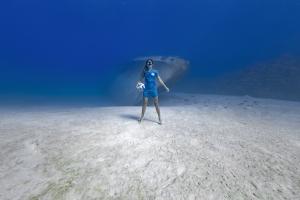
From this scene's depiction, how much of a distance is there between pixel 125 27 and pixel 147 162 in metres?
169

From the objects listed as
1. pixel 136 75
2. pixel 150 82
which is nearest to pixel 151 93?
pixel 150 82

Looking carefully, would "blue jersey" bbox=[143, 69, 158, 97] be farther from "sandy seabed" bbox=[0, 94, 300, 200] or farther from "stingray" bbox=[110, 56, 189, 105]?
"stingray" bbox=[110, 56, 189, 105]

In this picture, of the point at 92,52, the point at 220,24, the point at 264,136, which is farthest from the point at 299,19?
the point at 92,52

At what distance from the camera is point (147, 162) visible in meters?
3.12

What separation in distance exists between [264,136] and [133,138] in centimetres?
321

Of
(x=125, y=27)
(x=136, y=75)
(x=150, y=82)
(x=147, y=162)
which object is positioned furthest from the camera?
(x=125, y=27)

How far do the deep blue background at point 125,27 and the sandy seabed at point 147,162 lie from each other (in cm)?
4884

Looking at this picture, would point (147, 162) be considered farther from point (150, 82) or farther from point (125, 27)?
point (125, 27)

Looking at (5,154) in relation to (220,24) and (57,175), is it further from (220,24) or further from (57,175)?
(220,24)

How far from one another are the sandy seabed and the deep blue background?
4884 cm

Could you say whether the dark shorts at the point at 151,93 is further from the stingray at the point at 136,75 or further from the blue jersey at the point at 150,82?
the stingray at the point at 136,75

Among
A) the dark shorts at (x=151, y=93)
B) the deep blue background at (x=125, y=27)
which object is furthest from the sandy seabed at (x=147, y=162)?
the deep blue background at (x=125, y=27)

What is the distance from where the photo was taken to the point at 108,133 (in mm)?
4570

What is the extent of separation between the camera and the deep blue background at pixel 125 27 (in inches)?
3337
